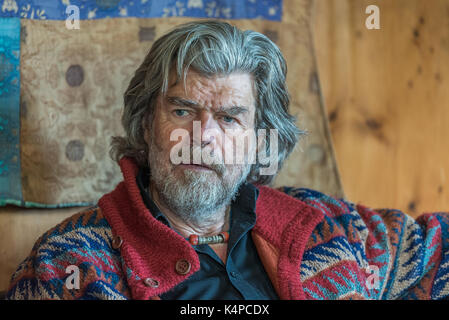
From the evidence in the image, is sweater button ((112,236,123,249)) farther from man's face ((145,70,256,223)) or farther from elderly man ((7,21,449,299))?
man's face ((145,70,256,223))

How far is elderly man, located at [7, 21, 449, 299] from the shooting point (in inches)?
53.8

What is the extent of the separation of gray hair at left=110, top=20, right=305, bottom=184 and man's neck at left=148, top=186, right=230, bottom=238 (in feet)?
0.47

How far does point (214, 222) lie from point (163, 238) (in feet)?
0.86

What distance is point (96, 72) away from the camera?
5.81 ft

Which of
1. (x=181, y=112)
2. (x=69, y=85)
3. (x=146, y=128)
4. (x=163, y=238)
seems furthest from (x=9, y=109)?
(x=163, y=238)

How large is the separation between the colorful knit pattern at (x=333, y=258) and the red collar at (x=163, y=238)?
0.03m

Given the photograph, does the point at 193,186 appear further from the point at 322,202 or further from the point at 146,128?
the point at 322,202

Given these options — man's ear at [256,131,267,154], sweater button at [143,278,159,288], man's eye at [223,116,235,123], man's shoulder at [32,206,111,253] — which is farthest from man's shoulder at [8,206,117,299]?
man's ear at [256,131,267,154]

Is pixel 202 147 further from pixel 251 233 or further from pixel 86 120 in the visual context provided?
pixel 86 120

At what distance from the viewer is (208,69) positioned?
1.46 m

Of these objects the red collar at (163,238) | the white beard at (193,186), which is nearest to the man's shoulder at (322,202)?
the red collar at (163,238)

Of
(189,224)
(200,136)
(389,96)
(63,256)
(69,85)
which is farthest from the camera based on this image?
(389,96)
